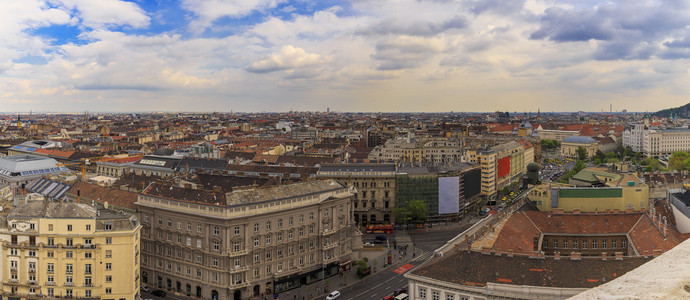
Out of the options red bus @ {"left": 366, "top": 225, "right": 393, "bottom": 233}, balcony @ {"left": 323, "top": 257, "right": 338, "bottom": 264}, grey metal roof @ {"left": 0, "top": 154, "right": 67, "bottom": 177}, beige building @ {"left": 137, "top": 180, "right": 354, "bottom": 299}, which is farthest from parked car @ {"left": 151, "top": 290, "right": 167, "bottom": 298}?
grey metal roof @ {"left": 0, "top": 154, "right": 67, "bottom": 177}

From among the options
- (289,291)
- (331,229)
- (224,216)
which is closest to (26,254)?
(224,216)

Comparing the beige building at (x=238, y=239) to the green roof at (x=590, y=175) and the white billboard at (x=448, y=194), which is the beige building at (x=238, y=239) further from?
the green roof at (x=590, y=175)

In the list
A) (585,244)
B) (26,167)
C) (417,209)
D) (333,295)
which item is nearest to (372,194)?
(417,209)

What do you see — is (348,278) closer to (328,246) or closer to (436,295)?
(328,246)

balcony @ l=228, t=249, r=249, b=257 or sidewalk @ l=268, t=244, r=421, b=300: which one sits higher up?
balcony @ l=228, t=249, r=249, b=257

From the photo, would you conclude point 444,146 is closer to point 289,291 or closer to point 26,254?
point 289,291

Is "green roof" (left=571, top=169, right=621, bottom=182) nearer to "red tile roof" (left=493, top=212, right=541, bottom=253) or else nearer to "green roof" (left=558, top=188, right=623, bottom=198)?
"green roof" (left=558, top=188, right=623, bottom=198)

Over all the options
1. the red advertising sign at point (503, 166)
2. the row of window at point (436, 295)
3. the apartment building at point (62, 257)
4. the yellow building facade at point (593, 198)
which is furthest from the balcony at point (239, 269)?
the red advertising sign at point (503, 166)

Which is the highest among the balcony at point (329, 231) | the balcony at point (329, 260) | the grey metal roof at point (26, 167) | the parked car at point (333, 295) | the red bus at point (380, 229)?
the grey metal roof at point (26, 167)
